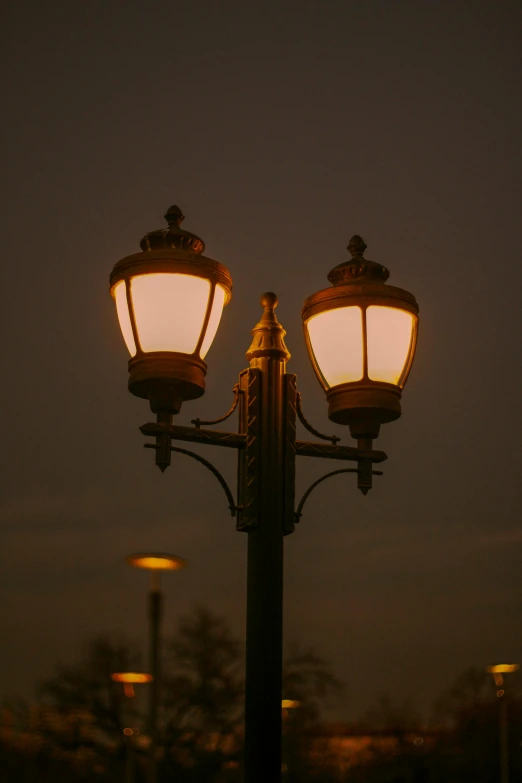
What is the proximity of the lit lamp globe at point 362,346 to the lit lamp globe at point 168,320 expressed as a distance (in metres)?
0.63

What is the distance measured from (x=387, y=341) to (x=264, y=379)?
67cm

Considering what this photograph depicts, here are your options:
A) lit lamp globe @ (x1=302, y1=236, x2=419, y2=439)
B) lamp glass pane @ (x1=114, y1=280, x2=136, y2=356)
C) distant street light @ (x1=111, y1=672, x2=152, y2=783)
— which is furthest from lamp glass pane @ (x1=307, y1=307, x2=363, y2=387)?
distant street light @ (x1=111, y1=672, x2=152, y2=783)

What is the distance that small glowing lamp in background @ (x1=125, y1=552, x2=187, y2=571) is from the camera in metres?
4.11

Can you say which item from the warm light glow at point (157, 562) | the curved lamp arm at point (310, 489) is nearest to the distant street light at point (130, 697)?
the curved lamp arm at point (310, 489)

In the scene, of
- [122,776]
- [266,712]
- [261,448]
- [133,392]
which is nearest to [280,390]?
[261,448]

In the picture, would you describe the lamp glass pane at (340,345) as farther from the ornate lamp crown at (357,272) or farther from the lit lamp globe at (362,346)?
the ornate lamp crown at (357,272)

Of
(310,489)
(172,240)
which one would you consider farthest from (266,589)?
(172,240)

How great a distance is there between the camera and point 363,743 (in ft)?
155

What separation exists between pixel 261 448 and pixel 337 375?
667 millimetres

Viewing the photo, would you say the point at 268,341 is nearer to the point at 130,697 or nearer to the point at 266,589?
the point at 266,589

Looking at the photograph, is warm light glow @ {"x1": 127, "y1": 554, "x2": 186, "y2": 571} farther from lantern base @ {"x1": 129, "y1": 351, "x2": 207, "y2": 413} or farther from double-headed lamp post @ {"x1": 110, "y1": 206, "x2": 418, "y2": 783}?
lantern base @ {"x1": 129, "y1": 351, "x2": 207, "y2": 413}

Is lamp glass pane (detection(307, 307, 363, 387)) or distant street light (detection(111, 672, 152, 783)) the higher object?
lamp glass pane (detection(307, 307, 363, 387))

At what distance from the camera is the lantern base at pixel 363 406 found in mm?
5633

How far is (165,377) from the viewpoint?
17.2 feet
